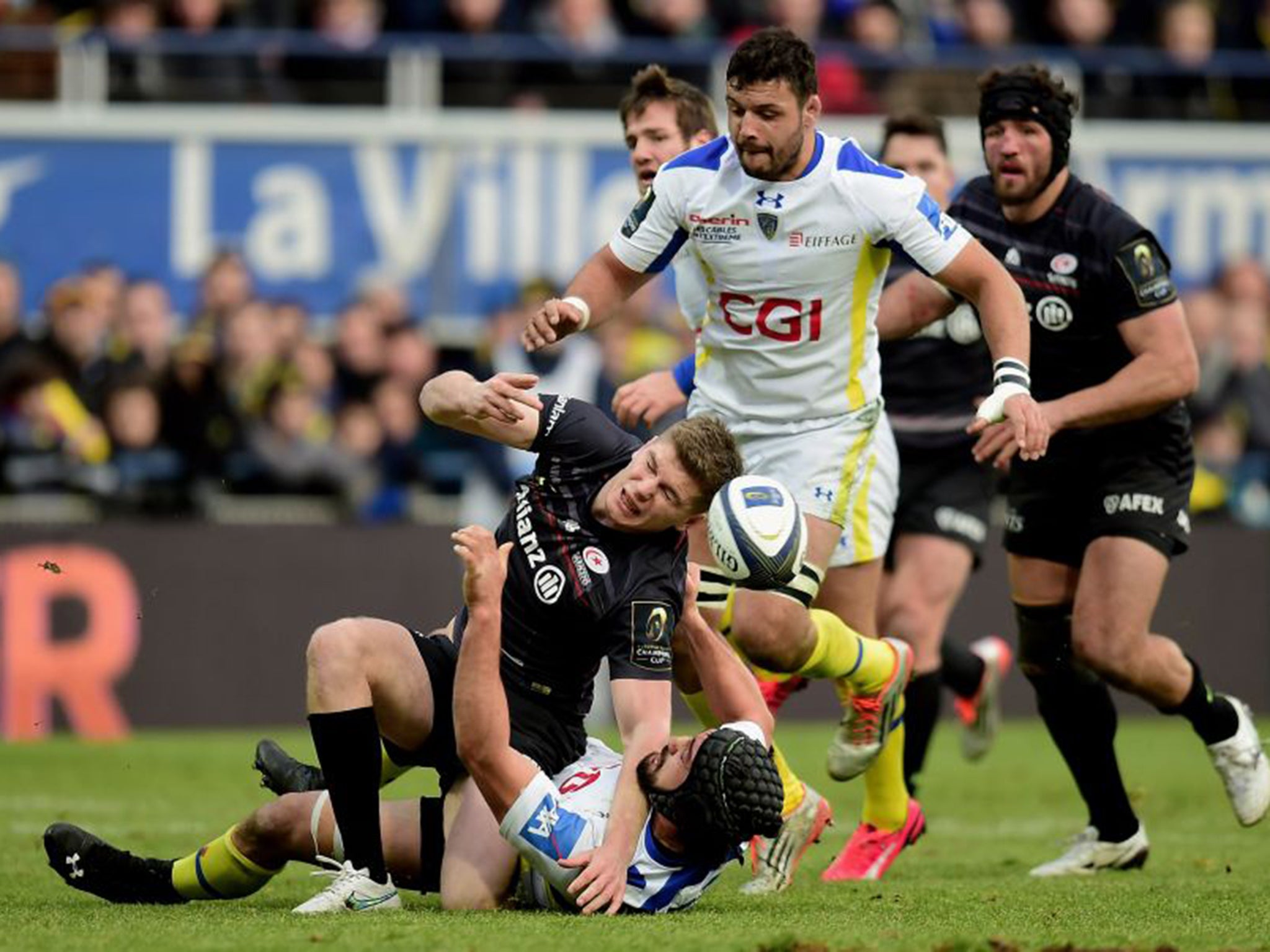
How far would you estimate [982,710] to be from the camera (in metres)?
12.2

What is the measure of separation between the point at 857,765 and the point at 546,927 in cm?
239

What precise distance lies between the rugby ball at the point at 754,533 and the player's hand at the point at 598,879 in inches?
42.8

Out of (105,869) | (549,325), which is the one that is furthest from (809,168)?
(105,869)

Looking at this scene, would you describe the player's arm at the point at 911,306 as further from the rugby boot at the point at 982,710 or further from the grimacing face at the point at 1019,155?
the rugby boot at the point at 982,710

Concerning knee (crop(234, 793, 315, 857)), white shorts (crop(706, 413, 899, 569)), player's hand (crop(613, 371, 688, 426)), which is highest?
player's hand (crop(613, 371, 688, 426))

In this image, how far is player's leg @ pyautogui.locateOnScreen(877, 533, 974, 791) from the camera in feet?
32.9

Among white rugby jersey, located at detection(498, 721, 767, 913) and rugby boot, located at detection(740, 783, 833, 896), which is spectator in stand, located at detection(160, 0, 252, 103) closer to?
rugby boot, located at detection(740, 783, 833, 896)

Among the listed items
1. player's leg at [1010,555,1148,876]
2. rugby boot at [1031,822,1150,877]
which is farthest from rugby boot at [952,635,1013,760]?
rugby boot at [1031,822,1150,877]

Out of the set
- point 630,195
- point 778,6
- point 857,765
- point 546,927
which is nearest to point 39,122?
point 630,195

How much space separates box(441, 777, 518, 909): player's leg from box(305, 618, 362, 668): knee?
1.93 feet

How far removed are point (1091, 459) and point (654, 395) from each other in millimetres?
1697

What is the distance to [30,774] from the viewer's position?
12.4 meters

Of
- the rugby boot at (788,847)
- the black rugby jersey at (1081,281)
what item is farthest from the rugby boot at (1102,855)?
the black rugby jersey at (1081,281)

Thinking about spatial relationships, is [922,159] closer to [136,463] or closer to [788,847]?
[788,847]
